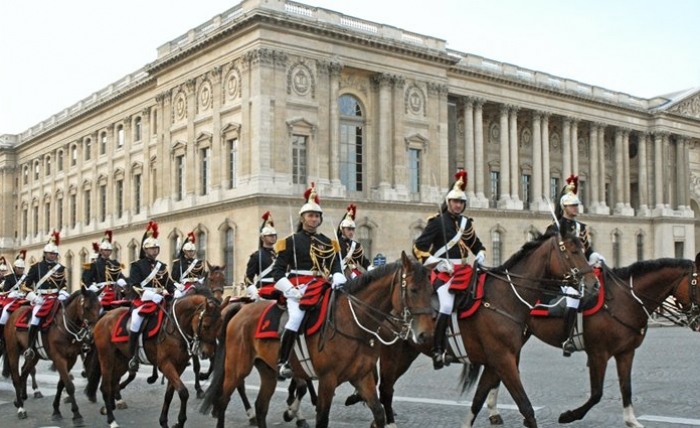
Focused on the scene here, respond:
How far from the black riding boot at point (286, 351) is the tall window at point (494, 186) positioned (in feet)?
153

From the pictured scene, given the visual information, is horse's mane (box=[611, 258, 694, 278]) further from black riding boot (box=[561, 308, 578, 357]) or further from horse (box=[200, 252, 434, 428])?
horse (box=[200, 252, 434, 428])

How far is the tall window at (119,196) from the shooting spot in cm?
5862

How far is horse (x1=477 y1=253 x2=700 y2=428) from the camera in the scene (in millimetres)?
11086

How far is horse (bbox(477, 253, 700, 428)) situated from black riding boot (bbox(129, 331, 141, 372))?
5332 millimetres

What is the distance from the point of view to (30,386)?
707 inches

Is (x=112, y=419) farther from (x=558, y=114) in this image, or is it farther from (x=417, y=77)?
(x=558, y=114)

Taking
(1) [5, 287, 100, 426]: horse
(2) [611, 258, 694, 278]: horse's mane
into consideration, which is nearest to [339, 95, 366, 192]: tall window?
(1) [5, 287, 100, 426]: horse

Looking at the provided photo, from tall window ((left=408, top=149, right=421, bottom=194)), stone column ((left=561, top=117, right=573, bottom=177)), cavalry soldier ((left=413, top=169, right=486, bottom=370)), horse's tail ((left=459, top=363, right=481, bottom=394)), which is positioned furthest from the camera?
stone column ((left=561, top=117, right=573, bottom=177))

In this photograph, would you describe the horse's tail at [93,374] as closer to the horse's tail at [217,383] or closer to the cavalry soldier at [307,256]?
the horse's tail at [217,383]

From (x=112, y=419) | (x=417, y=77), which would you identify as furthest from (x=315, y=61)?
(x=112, y=419)

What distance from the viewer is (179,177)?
49.7 m

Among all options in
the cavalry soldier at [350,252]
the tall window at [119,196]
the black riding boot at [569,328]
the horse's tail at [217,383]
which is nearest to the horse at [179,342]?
the horse's tail at [217,383]

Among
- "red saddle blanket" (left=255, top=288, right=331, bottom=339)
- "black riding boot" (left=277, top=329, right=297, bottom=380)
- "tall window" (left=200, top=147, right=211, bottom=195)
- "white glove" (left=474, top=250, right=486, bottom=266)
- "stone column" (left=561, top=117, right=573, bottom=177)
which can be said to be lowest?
"black riding boot" (left=277, top=329, right=297, bottom=380)

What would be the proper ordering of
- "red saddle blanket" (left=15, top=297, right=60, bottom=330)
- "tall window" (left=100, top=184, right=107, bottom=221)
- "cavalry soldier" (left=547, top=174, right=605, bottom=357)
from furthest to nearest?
"tall window" (left=100, top=184, right=107, bottom=221) < "red saddle blanket" (left=15, top=297, right=60, bottom=330) < "cavalry soldier" (left=547, top=174, right=605, bottom=357)
